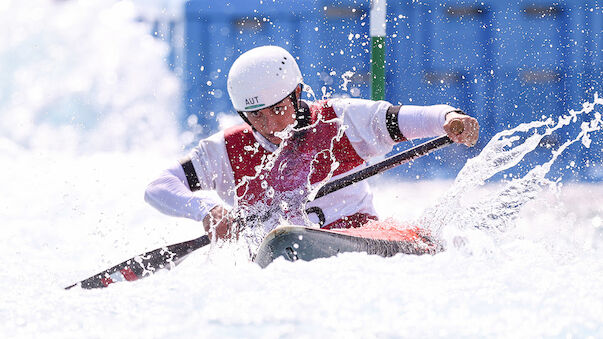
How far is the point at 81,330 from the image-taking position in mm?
2518

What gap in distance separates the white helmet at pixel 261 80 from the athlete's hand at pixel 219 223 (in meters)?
0.46

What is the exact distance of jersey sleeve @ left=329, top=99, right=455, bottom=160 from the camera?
371 cm

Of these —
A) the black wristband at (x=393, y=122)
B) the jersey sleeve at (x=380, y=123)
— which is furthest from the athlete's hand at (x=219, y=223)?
the black wristband at (x=393, y=122)

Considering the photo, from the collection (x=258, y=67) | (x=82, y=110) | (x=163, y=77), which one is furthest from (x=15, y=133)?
(x=258, y=67)

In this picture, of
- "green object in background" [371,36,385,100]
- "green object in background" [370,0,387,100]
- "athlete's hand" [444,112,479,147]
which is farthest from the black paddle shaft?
"green object in background" [371,36,385,100]

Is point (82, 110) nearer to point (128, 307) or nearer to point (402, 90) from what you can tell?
point (402, 90)

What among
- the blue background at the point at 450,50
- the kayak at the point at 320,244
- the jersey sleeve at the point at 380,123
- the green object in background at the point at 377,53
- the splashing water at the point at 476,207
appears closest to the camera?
the kayak at the point at 320,244

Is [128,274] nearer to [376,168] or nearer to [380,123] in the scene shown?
[376,168]

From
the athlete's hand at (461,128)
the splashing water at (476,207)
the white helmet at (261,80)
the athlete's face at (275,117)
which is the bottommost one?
the splashing water at (476,207)

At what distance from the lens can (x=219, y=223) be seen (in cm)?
361

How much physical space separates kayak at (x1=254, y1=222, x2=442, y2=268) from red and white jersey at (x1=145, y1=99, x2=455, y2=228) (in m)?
0.53

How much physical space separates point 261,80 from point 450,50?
3.72 m

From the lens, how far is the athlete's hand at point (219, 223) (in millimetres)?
3609

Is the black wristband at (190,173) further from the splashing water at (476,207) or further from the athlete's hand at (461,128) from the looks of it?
the athlete's hand at (461,128)
